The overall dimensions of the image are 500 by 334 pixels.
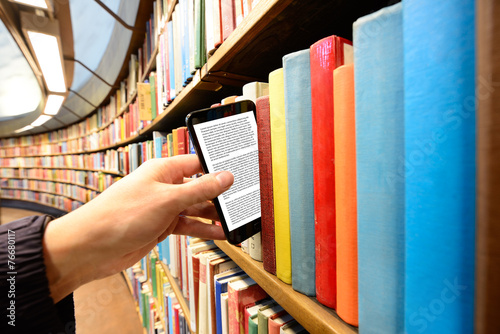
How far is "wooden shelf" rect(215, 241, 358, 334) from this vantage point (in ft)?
1.00

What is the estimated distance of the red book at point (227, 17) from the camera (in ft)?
1.81

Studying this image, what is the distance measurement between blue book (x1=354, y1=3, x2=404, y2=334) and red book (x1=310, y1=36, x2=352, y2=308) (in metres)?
0.05

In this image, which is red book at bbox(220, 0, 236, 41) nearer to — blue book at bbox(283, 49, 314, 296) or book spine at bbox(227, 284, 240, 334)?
blue book at bbox(283, 49, 314, 296)

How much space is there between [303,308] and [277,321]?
115 mm

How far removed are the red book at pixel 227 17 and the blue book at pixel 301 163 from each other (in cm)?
28

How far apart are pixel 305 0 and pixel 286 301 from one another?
1.72 feet

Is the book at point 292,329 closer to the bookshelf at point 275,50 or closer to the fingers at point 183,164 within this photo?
the bookshelf at point 275,50

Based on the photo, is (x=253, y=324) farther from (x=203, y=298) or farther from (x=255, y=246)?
(x=203, y=298)

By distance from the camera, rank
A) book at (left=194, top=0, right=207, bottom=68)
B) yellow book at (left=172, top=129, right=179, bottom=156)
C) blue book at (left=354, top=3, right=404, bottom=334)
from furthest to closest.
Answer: yellow book at (left=172, top=129, right=179, bottom=156)
book at (left=194, top=0, right=207, bottom=68)
blue book at (left=354, top=3, right=404, bottom=334)

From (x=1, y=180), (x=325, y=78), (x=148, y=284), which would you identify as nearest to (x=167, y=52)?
(x=325, y=78)

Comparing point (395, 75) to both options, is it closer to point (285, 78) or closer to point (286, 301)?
point (285, 78)

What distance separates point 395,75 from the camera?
232mm

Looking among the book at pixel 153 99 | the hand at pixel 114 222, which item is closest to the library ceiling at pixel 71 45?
the book at pixel 153 99

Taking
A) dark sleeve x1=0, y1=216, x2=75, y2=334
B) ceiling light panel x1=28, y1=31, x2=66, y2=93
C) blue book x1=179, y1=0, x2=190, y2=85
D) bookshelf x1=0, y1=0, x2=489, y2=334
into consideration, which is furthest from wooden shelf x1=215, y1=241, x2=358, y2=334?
ceiling light panel x1=28, y1=31, x2=66, y2=93
